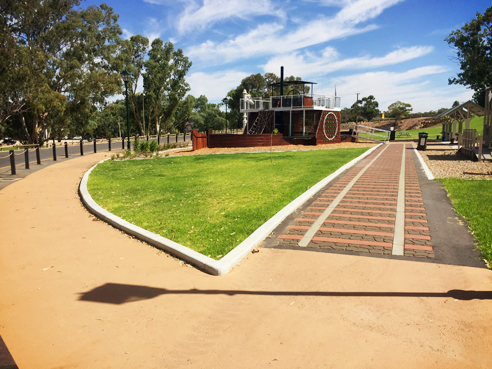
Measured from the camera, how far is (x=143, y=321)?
3439mm

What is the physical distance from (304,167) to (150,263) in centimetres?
1066

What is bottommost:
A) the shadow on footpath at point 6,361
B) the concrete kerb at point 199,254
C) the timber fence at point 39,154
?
the concrete kerb at point 199,254

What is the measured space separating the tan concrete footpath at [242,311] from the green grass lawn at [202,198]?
0.91 meters

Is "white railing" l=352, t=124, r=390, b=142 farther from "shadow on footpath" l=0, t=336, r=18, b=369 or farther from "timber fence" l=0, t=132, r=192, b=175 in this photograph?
"shadow on footpath" l=0, t=336, r=18, b=369

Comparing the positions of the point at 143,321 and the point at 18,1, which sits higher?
the point at 18,1

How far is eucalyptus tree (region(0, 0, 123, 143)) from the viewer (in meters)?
29.9

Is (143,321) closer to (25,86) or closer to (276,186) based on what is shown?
(276,186)

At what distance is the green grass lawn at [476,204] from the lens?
5.39 meters

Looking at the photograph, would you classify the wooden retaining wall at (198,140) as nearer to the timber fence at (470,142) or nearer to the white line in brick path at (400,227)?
the timber fence at (470,142)

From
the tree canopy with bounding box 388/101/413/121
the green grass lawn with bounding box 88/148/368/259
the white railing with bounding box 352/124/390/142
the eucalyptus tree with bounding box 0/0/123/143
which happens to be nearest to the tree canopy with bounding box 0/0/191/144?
the eucalyptus tree with bounding box 0/0/123/143

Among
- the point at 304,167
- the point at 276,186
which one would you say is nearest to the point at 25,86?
the point at 304,167

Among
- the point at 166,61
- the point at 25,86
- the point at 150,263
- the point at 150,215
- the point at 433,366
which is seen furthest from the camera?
the point at 166,61

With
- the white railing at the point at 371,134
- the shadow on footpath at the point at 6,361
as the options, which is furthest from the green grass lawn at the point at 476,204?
the white railing at the point at 371,134

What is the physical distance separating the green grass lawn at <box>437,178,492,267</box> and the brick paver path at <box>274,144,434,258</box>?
0.71 m
